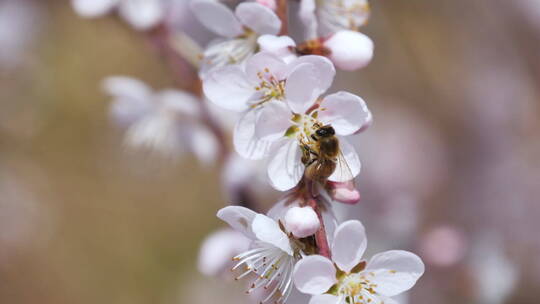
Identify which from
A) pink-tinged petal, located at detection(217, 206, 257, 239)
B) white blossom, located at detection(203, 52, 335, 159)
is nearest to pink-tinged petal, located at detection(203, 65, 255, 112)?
white blossom, located at detection(203, 52, 335, 159)

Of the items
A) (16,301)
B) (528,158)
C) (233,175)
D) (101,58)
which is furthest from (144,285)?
(528,158)

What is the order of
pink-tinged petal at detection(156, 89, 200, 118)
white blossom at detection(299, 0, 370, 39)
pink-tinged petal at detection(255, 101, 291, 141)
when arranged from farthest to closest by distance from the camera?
pink-tinged petal at detection(156, 89, 200, 118) → white blossom at detection(299, 0, 370, 39) → pink-tinged petal at detection(255, 101, 291, 141)

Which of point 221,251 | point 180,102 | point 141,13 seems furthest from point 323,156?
point 141,13

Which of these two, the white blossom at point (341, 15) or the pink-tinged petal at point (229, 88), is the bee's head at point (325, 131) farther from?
the white blossom at point (341, 15)

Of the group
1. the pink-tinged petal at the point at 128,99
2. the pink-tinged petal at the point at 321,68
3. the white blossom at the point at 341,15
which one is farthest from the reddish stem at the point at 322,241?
the pink-tinged petal at the point at 128,99

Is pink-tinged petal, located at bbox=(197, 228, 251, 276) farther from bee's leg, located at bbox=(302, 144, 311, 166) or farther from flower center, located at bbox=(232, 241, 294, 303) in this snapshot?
bee's leg, located at bbox=(302, 144, 311, 166)
